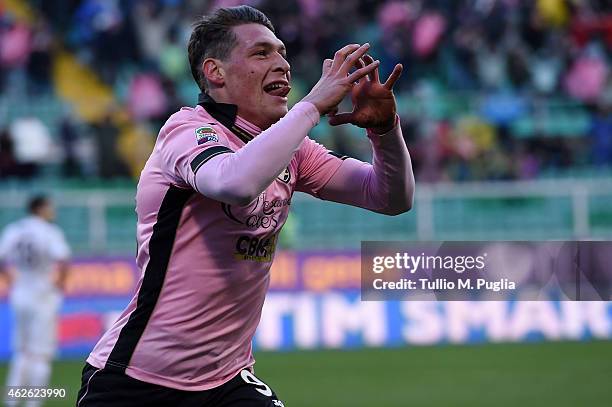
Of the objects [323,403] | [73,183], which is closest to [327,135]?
[73,183]

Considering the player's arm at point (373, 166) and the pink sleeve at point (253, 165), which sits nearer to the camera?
the pink sleeve at point (253, 165)

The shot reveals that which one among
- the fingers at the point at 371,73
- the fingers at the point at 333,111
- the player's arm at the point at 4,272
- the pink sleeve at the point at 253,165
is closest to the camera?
the pink sleeve at the point at 253,165

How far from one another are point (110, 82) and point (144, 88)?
3.90 ft

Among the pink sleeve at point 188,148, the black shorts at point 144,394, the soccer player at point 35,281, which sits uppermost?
the soccer player at point 35,281

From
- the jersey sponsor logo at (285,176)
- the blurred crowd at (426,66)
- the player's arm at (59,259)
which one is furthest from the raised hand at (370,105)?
the blurred crowd at (426,66)

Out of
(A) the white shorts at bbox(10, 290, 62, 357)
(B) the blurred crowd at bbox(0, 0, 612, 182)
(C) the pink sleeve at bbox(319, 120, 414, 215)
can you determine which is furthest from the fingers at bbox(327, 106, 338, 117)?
(B) the blurred crowd at bbox(0, 0, 612, 182)

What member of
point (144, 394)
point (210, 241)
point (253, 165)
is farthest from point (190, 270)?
point (253, 165)

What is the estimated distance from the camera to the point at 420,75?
18078 millimetres

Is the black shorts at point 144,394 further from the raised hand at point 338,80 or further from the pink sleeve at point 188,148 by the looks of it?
the raised hand at point 338,80

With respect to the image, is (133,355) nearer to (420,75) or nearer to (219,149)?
(219,149)

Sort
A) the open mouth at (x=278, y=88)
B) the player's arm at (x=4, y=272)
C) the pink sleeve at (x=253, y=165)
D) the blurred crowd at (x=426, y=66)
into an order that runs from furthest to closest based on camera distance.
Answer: the blurred crowd at (x=426, y=66), the player's arm at (x=4, y=272), the open mouth at (x=278, y=88), the pink sleeve at (x=253, y=165)

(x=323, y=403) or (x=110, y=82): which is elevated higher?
(x=110, y=82)

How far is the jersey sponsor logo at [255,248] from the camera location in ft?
12.9

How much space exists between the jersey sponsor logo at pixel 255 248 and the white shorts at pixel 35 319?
8555mm
